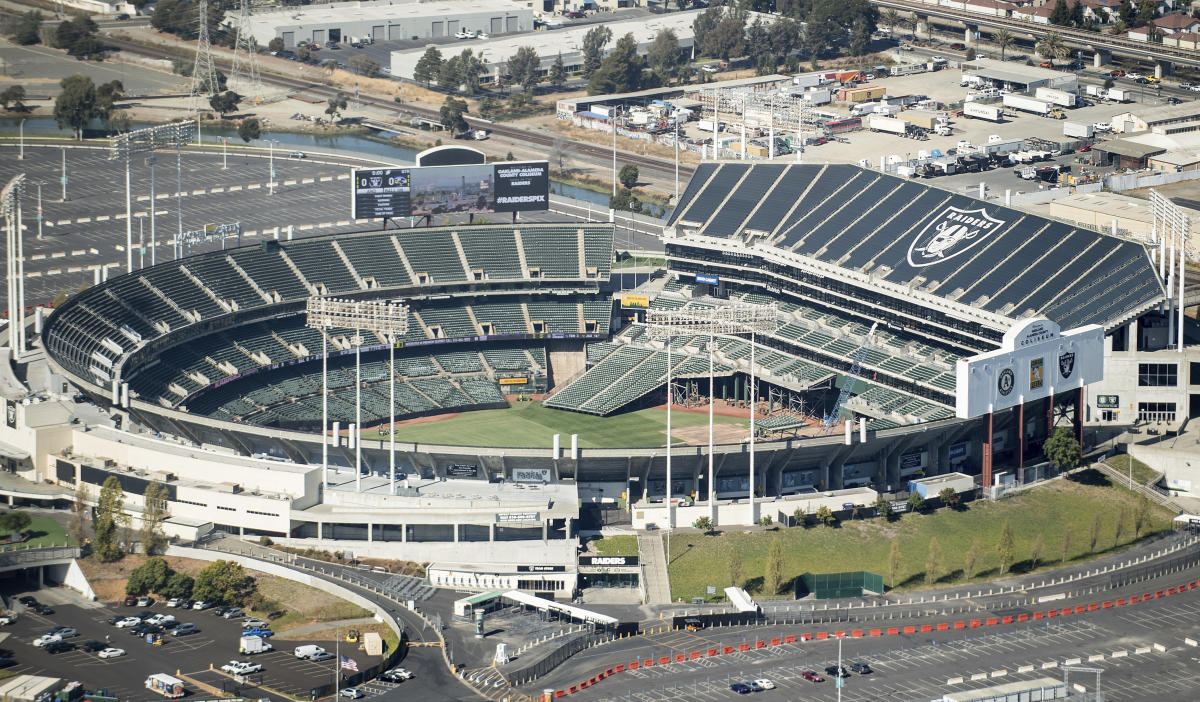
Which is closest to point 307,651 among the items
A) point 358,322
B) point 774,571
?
point 358,322

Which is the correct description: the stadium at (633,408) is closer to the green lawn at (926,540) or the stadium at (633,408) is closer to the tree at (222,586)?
the green lawn at (926,540)

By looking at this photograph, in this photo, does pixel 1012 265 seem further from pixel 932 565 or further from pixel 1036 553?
pixel 932 565

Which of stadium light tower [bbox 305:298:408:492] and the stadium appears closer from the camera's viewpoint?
the stadium

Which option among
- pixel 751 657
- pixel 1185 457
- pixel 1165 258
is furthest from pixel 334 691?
pixel 1165 258

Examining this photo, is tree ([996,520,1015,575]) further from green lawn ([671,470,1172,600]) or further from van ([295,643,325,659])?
van ([295,643,325,659])

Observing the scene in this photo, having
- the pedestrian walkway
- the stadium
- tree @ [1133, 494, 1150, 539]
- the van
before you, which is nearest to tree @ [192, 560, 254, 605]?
the stadium

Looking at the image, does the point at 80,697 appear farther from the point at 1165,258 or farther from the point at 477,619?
the point at 1165,258
